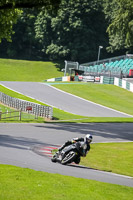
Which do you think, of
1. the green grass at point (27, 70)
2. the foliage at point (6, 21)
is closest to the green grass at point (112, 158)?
the foliage at point (6, 21)

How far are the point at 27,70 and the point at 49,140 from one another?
6340cm

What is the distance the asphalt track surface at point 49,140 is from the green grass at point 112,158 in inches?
51.8

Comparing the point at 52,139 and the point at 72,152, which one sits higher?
the point at 72,152

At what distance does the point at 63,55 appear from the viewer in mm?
95062

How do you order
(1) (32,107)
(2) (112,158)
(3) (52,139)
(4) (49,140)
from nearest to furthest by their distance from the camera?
(2) (112,158) < (4) (49,140) < (3) (52,139) < (1) (32,107)

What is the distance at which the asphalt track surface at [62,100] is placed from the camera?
46.0m

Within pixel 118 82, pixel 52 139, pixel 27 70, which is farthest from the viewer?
pixel 27 70

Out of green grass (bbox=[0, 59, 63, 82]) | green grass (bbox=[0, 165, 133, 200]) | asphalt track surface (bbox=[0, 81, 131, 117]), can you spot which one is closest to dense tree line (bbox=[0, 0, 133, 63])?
green grass (bbox=[0, 59, 63, 82])

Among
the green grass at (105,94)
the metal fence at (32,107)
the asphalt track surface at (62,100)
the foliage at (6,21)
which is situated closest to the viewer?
the foliage at (6,21)

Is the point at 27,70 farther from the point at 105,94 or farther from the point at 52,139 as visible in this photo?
the point at 52,139

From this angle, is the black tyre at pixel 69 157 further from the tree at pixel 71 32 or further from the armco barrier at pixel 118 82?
the tree at pixel 71 32

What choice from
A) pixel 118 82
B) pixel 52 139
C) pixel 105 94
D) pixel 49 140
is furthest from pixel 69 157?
pixel 118 82

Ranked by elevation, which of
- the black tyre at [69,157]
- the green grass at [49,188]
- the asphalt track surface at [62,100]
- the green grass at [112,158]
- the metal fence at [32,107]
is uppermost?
the green grass at [49,188]

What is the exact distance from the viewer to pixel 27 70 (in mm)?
88688
